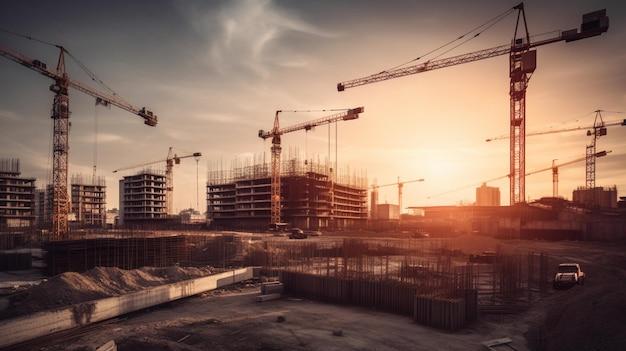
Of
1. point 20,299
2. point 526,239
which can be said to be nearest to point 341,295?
point 20,299

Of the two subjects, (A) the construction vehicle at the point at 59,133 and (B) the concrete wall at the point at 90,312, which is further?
(A) the construction vehicle at the point at 59,133

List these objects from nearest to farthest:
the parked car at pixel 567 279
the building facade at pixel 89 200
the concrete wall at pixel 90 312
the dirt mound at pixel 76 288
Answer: the concrete wall at pixel 90 312 < the dirt mound at pixel 76 288 < the parked car at pixel 567 279 < the building facade at pixel 89 200

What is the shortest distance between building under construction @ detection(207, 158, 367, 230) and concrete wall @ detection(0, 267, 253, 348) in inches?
3007

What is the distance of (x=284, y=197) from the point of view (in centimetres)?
10731

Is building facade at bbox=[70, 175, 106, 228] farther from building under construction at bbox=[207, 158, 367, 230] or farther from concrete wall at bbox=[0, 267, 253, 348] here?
concrete wall at bbox=[0, 267, 253, 348]

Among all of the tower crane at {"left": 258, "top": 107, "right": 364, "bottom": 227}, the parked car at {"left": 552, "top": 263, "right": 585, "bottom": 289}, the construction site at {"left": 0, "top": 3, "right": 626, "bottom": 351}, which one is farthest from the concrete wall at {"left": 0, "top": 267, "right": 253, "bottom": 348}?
the tower crane at {"left": 258, "top": 107, "right": 364, "bottom": 227}

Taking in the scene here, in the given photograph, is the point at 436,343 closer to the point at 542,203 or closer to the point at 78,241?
the point at 78,241

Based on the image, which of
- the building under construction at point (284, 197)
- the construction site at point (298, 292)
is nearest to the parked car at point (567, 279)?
the construction site at point (298, 292)

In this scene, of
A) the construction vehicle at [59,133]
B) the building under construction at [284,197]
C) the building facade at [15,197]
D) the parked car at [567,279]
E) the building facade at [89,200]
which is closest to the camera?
the parked car at [567,279]

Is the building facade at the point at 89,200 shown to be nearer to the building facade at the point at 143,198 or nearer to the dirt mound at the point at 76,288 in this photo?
the building facade at the point at 143,198

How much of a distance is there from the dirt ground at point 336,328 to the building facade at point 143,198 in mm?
115443

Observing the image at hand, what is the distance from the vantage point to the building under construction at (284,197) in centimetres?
10606

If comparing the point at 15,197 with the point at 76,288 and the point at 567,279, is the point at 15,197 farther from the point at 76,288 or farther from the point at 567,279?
the point at 567,279

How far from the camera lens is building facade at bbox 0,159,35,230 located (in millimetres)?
93475
